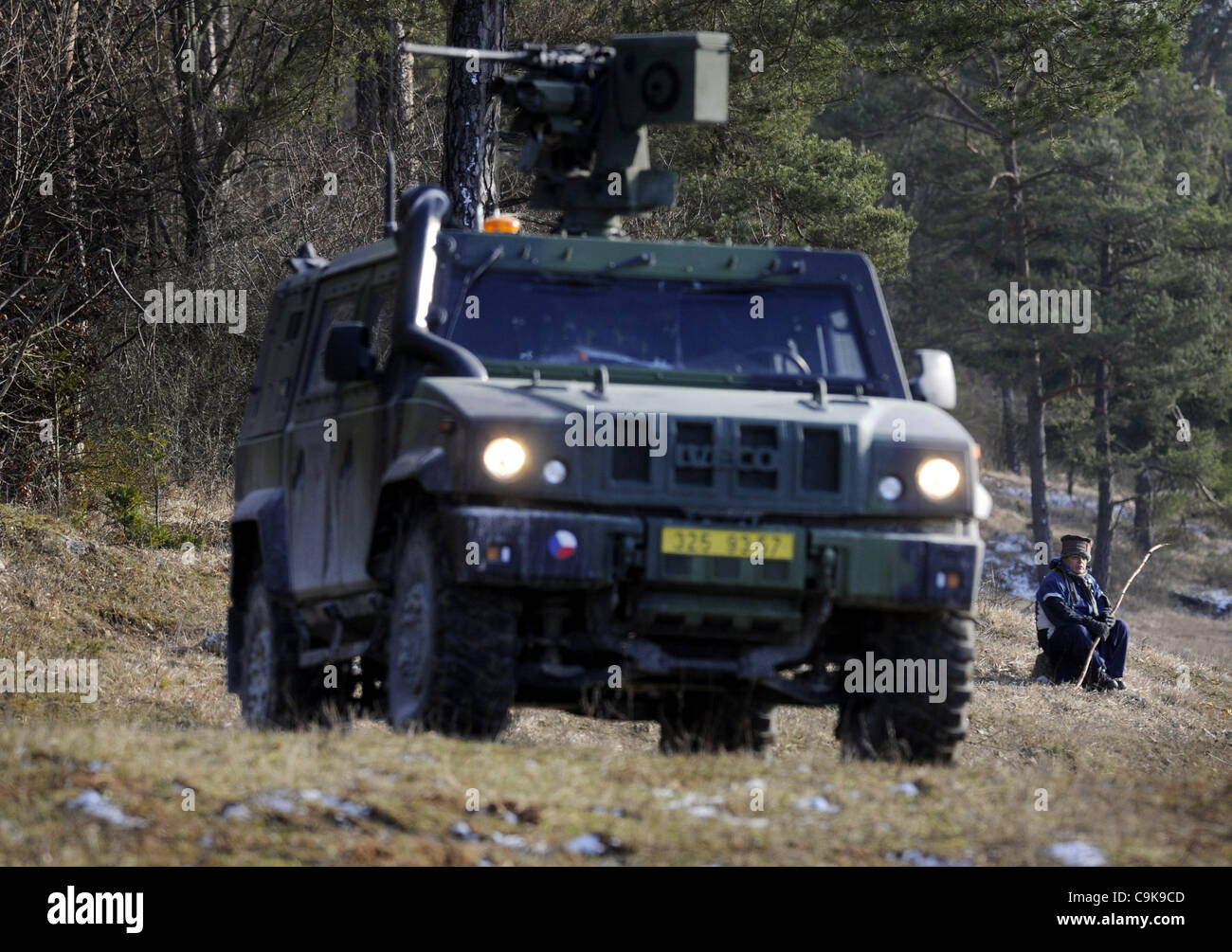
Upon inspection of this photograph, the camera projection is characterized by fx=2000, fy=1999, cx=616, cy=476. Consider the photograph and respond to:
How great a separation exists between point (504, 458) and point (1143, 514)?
131 ft

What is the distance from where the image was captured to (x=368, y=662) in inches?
371

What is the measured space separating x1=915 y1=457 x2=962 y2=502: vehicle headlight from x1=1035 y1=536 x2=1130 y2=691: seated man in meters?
8.75

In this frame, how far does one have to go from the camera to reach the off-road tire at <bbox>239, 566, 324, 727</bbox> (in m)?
9.48

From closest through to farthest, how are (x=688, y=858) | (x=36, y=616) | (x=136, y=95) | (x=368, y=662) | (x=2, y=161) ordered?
(x=688, y=858)
(x=368, y=662)
(x=36, y=616)
(x=2, y=161)
(x=136, y=95)

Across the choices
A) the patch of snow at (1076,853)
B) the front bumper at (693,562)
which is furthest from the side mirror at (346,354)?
the patch of snow at (1076,853)

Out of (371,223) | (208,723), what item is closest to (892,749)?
(208,723)

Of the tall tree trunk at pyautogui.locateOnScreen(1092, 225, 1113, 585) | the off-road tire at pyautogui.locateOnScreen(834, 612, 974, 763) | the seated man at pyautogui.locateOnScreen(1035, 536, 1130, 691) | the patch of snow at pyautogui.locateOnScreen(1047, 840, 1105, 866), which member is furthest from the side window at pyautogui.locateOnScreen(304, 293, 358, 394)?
the tall tree trunk at pyautogui.locateOnScreen(1092, 225, 1113, 585)

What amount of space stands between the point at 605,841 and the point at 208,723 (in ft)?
19.0

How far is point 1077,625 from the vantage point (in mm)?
15930

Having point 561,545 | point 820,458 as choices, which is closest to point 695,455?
point 820,458

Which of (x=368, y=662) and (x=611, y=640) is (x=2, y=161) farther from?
(x=611, y=640)

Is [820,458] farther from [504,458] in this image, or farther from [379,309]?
[379,309]

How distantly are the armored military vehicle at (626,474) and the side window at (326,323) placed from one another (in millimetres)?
43

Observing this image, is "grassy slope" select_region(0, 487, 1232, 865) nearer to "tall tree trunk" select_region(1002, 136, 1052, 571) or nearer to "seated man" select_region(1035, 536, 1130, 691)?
"seated man" select_region(1035, 536, 1130, 691)
